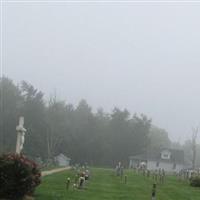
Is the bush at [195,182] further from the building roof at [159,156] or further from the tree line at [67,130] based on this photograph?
the building roof at [159,156]

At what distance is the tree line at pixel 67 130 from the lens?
3169 inches

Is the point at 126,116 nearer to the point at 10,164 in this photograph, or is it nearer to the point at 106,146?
the point at 106,146

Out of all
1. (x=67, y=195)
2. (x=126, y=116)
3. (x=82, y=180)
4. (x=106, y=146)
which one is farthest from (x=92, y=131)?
(x=67, y=195)

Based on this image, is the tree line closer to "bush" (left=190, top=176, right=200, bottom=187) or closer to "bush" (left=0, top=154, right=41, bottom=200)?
"bush" (left=190, top=176, right=200, bottom=187)

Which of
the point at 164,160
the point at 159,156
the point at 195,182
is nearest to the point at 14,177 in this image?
the point at 195,182

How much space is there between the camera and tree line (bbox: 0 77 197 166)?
8050 cm

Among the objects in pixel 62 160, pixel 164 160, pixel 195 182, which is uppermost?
pixel 195 182

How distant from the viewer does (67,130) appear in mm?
88125

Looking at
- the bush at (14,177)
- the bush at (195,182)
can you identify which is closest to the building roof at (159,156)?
the bush at (195,182)

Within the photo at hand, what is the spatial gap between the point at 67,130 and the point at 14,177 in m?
67.8

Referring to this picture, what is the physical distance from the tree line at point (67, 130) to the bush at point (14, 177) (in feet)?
184

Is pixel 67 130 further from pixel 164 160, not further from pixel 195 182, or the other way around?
pixel 195 182

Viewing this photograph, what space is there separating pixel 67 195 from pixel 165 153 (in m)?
71.6

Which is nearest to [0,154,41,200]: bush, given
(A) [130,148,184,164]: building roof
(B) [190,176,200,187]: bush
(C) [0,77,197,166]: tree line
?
(B) [190,176,200,187]: bush
